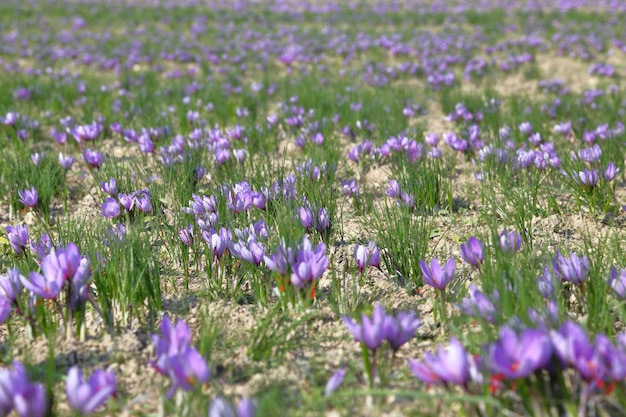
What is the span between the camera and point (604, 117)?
528 centimetres

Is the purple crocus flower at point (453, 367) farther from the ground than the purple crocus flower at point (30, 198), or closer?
closer

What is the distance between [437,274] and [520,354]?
0.72 metres

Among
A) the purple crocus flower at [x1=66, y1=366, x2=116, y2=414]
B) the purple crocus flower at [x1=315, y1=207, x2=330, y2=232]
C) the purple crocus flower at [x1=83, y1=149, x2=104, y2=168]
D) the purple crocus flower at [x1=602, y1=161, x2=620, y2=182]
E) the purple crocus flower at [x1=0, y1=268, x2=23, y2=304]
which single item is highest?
the purple crocus flower at [x1=83, y1=149, x2=104, y2=168]

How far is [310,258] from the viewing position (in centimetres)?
212

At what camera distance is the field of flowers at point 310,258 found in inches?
61.6

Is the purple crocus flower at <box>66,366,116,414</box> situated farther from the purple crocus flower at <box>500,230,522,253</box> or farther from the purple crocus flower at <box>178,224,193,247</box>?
the purple crocus flower at <box>500,230,522,253</box>

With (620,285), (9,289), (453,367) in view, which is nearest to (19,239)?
(9,289)

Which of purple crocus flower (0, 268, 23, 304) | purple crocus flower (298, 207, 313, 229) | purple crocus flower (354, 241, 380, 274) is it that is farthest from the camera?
purple crocus flower (298, 207, 313, 229)

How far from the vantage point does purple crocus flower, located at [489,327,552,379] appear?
1389mm

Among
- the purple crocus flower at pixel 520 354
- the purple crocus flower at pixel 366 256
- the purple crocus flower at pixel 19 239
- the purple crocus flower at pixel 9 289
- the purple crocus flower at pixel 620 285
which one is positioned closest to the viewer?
the purple crocus flower at pixel 520 354

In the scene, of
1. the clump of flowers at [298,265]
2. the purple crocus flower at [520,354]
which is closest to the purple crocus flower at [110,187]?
the clump of flowers at [298,265]

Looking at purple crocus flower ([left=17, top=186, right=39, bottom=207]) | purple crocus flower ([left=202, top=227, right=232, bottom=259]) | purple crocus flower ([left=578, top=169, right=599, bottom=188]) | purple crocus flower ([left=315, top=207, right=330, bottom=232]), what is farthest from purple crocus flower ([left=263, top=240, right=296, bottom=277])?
purple crocus flower ([left=578, top=169, right=599, bottom=188])

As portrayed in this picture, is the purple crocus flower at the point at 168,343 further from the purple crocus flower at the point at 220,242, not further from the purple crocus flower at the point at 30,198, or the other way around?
the purple crocus flower at the point at 30,198

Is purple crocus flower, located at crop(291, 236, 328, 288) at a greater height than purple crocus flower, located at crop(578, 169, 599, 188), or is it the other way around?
purple crocus flower, located at crop(578, 169, 599, 188)
